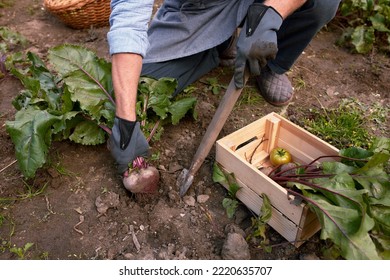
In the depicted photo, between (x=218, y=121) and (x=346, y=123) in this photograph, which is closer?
(x=218, y=121)

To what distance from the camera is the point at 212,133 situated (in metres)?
2.20

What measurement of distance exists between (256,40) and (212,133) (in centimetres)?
56

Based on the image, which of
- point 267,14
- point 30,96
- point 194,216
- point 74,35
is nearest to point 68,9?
point 74,35

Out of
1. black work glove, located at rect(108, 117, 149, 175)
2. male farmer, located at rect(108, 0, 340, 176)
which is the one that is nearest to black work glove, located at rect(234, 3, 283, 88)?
male farmer, located at rect(108, 0, 340, 176)

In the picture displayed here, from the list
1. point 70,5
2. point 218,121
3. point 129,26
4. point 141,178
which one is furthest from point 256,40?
point 70,5

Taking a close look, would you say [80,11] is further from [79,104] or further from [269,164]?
[269,164]

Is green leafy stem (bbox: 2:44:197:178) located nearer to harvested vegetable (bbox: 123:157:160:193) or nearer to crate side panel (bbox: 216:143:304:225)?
harvested vegetable (bbox: 123:157:160:193)

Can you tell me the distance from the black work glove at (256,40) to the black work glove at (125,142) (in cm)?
62

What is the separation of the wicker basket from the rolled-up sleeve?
1.66m

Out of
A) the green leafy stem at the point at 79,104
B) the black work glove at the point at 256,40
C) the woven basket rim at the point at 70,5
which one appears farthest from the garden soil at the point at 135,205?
the woven basket rim at the point at 70,5

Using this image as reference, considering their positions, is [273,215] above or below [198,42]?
below

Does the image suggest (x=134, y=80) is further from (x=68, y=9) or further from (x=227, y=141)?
(x=68, y=9)

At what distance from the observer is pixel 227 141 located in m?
2.23

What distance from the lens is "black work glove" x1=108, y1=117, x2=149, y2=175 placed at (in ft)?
6.97
